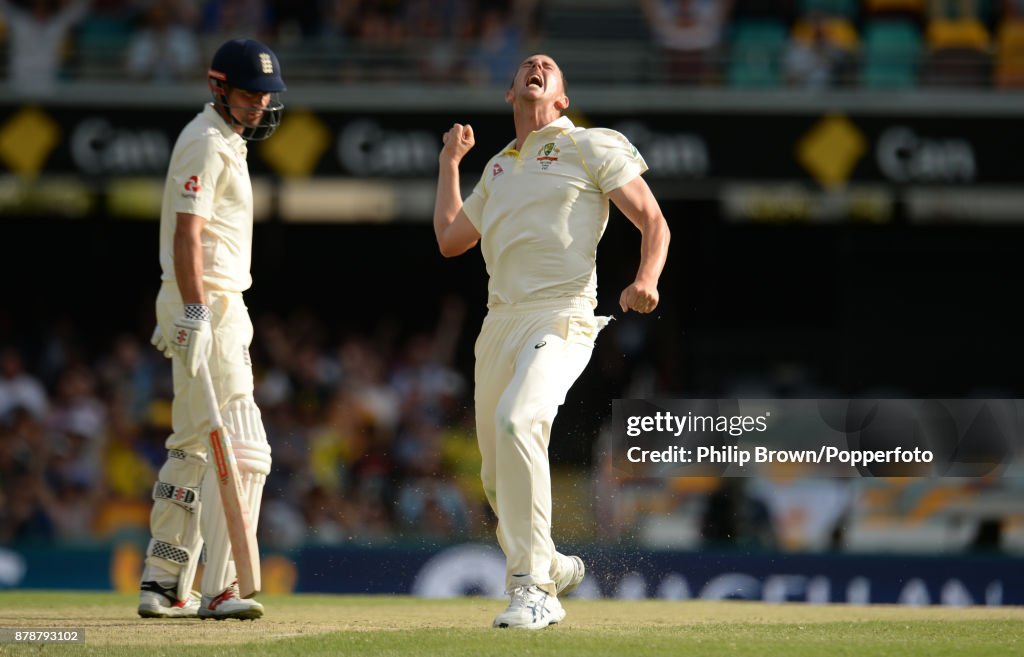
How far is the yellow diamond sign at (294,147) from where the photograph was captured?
13.8m

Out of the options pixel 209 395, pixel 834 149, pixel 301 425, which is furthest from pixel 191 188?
pixel 834 149

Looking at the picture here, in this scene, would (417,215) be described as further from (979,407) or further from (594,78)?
(979,407)

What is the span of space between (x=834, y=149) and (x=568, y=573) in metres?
7.93

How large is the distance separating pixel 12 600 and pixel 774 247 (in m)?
10.0

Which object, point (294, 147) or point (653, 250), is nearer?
point (653, 250)

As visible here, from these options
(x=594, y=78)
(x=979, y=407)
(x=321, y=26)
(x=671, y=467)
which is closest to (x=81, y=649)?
(x=671, y=467)

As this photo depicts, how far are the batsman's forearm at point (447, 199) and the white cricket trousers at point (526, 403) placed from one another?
0.64 meters

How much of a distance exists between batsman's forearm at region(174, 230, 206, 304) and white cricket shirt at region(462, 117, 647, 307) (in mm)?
1159

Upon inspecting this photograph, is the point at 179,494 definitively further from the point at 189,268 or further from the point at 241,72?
the point at 241,72

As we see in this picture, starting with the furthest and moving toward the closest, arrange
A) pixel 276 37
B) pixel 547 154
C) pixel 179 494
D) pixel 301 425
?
pixel 276 37, pixel 301 425, pixel 179 494, pixel 547 154

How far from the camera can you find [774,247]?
16.8m

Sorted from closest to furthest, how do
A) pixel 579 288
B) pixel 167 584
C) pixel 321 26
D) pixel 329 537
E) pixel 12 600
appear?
pixel 579 288 < pixel 167 584 < pixel 12 600 < pixel 329 537 < pixel 321 26

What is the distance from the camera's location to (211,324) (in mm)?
6602

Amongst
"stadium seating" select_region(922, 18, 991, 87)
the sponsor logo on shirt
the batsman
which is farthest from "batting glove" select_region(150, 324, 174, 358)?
"stadium seating" select_region(922, 18, 991, 87)
